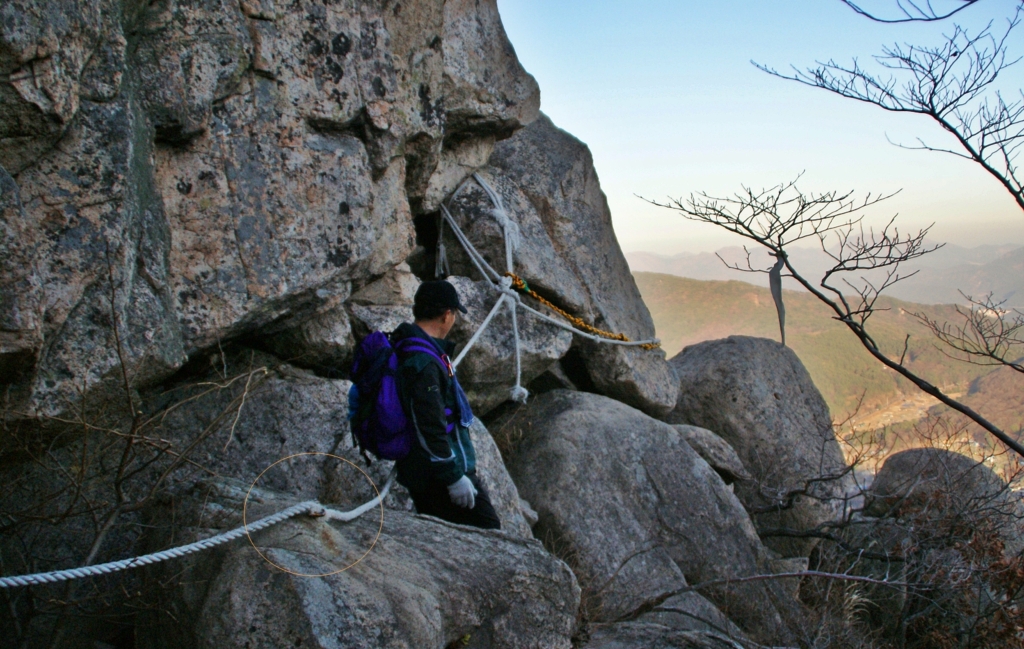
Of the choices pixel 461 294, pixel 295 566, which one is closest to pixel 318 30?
pixel 461 294

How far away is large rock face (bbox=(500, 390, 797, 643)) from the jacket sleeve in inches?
84.1

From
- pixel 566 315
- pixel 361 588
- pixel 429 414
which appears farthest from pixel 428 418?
pixel 566 315

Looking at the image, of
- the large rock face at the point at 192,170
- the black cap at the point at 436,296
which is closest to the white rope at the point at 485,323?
the large rock face at the point at 192,170

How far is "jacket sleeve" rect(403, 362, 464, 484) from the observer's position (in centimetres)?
396

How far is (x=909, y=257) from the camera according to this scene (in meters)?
4.66

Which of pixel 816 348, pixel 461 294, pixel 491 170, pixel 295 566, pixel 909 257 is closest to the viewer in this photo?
pixel 295 566

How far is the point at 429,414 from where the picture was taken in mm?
3959

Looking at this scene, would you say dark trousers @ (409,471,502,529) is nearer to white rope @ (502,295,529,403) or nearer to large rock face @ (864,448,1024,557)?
white rope @ (502,295,529,403)

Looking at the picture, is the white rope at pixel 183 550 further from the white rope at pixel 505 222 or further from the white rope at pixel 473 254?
the white rope at pixel 505 222

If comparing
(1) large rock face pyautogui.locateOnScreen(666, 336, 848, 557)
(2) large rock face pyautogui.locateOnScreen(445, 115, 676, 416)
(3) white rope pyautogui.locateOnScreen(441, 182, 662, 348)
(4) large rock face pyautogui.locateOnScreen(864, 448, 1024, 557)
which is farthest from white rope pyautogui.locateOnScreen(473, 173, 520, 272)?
(4) large rock face pyautogui.locateOnScreen(864, 448, 1024, 557)

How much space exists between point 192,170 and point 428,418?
217 cm

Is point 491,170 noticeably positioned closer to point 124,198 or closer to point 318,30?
point 318,30

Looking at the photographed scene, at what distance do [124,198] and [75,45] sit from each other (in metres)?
0.77

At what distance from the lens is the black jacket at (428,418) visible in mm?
3965
